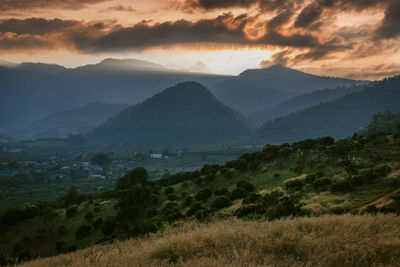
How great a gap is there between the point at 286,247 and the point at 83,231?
33.0 metres

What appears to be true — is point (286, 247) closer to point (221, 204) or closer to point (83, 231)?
point (221, 204)

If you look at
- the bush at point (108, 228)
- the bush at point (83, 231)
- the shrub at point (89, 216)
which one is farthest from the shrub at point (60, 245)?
the bush at point (108, 228)

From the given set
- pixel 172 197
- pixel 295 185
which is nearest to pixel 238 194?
pixel 295 185

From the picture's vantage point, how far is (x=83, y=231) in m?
34.8

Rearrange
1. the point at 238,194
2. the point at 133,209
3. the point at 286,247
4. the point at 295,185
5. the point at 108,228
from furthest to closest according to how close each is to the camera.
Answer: the point at 108,228
the point at 133,209
the point at 238,194
the point at 295,185
the point at 286,247

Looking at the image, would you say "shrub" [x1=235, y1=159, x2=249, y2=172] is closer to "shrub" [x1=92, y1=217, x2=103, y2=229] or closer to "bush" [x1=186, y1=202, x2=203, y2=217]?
"bush" [x1=186, y1=202, x2=203, y2=217]

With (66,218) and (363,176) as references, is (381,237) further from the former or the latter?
(66,218)

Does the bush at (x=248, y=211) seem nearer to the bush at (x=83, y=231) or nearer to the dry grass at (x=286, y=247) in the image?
the dry grass at (x=286, y=247)

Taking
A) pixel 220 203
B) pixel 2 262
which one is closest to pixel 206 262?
pixel 220 203

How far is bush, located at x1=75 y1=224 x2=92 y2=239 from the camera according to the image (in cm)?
3453

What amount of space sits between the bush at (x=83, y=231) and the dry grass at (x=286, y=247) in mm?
27617

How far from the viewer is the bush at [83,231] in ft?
113

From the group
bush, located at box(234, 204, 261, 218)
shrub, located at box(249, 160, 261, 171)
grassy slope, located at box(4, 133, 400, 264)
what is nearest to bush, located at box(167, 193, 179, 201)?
grassy slope, located at box(4, 133, 400, 264)

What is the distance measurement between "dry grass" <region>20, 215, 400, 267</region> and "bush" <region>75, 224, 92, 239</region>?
1087 inches
